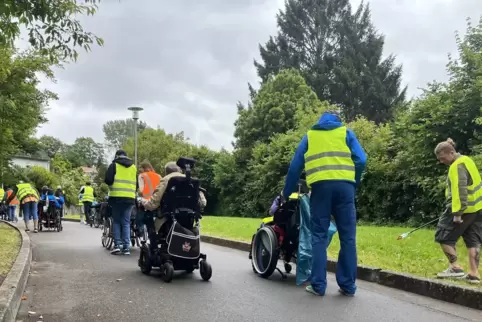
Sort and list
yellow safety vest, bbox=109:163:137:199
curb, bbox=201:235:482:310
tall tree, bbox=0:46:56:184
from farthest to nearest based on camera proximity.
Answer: tall tree, bbox=0:46:56:184, yellow safety vest, bbox=109:163:137:199, curb, bbox=201:235:482:310

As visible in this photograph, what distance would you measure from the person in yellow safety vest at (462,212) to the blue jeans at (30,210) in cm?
1390

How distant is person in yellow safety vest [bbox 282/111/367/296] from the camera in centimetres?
616

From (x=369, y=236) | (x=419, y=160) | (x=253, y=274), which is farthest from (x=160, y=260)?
(x=419, y=160)

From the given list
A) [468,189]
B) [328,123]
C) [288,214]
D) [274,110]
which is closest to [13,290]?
[288,214]

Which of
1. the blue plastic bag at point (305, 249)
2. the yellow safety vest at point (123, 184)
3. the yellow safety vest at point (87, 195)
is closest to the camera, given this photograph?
the blue plastic bag at point (305, 249)

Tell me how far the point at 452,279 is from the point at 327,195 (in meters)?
1.91

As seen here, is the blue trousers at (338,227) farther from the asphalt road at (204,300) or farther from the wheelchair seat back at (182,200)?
the wheelchair seat back at (182,200)

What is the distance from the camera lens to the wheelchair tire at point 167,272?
22.8 feet

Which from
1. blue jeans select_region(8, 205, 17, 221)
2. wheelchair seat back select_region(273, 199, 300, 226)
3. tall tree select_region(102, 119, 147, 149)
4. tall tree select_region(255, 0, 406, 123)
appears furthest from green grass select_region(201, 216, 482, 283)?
tall tree select_region(102, 119, 147, 149)

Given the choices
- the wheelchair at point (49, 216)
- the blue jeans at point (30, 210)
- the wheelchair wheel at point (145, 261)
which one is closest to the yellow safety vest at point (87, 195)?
the wheelchair at point (49, 216)

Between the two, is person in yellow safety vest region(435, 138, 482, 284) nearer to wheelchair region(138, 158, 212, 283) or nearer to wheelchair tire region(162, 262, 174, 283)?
wheelchair region(138, 158, 212, 283)

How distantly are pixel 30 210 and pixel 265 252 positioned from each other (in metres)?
12.1

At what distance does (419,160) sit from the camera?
686 inches

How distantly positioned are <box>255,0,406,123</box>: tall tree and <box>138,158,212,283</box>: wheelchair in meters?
39.5
